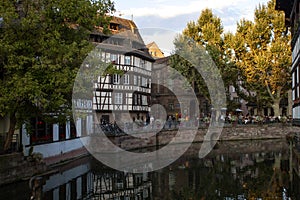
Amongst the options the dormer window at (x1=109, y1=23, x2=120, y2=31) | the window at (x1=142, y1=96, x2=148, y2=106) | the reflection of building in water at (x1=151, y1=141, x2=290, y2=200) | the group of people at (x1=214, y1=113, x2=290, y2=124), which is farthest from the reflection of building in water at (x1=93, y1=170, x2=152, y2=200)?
the dormer window at (x1=109, y1=23, x2=120, y2=31)

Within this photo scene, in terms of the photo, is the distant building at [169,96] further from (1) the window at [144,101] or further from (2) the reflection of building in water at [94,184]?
(2) the reflection of building in water at [94,184]

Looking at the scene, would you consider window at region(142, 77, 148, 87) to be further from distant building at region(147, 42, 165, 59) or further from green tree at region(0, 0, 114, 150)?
green tree at region(0, 0, 114, 150)

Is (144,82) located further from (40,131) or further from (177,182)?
(177,182)

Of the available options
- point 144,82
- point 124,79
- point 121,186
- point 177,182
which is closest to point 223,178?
point 177,182

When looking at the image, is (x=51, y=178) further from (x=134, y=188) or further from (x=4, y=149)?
(x=134, y=188)

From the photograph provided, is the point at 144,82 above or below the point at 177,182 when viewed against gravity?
above

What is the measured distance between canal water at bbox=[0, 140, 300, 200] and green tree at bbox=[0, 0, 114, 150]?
3.78 m

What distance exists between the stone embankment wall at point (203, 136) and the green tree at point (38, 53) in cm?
1477

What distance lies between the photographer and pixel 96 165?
26219 mm

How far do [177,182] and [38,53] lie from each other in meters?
9.83

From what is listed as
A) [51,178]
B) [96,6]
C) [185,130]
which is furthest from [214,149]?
[96,6]

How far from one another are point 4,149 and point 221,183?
11640mm

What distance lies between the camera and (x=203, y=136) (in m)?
43.6

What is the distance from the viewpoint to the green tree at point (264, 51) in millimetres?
45062
